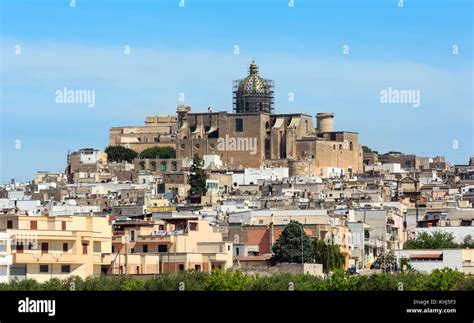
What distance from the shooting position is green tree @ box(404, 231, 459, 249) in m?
64.3

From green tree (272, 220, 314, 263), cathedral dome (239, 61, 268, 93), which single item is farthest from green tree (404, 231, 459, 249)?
cathedral dome (239, 61, 268, 93)

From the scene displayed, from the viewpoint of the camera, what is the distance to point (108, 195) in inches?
3762

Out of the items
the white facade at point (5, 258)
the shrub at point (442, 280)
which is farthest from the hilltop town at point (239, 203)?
the shrub at point (442, 280)

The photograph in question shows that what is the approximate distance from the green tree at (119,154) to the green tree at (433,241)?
54.7 metres

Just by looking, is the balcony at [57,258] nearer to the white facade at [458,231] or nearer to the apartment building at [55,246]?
the apartment building at [55,246]

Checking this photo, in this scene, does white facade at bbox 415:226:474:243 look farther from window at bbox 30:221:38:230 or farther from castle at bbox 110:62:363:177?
castle at bbox 110:62:363:177

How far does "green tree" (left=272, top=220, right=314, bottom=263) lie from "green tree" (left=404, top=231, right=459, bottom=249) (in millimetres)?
7088

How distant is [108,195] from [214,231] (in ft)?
118

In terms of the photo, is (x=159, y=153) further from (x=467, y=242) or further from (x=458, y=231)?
(x=467, y=242)

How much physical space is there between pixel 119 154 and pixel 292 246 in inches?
2574

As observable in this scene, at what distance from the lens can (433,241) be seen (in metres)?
65.1

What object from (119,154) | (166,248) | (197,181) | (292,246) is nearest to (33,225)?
(166,248)
